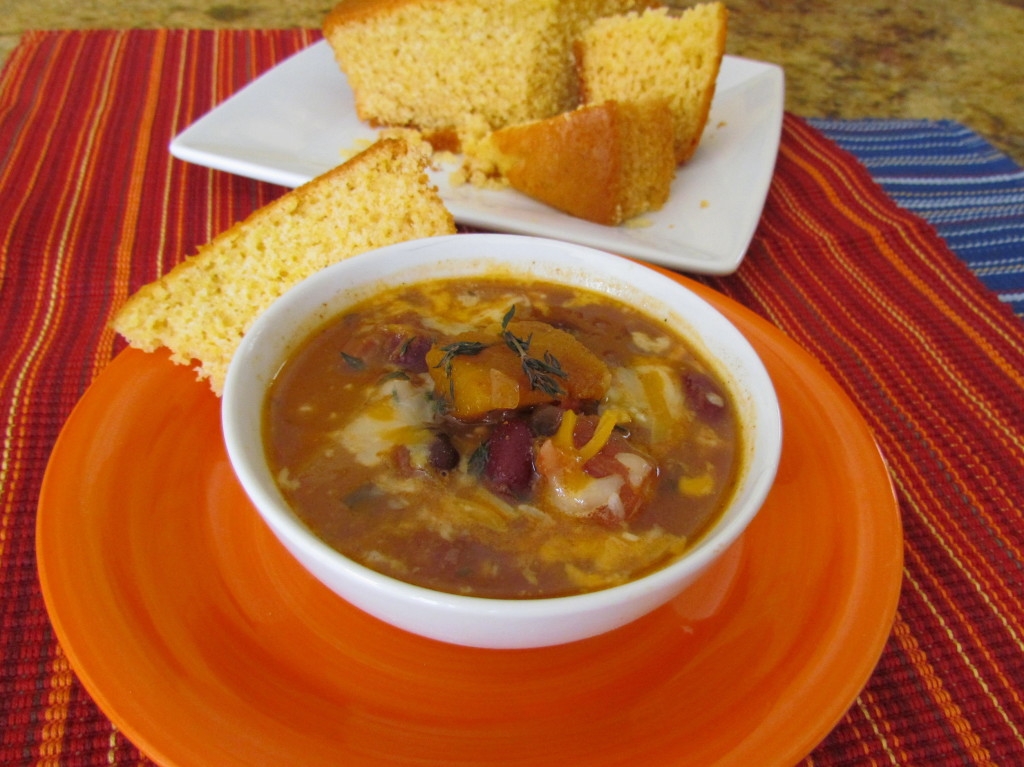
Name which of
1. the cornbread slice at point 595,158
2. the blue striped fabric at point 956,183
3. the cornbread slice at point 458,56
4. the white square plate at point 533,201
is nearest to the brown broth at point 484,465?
the white square plate at point 533,201

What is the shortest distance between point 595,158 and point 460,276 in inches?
53.6

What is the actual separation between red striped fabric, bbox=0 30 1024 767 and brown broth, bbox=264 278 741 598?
2.18 feet

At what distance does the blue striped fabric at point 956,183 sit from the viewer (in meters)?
3.54

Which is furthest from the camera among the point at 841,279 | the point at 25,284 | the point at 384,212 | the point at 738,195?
the point at 738,195

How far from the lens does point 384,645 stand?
1716 mm

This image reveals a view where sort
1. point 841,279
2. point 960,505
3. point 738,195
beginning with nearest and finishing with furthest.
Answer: point 960,505, point 841,279, point 738,195

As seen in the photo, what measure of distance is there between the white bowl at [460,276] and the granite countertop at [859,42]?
330 centimetres

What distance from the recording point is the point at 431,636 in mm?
1611

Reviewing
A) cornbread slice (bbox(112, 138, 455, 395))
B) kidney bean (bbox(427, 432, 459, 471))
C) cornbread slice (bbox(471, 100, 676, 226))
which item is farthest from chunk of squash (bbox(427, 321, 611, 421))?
cornbread slice (bbox(471, 100, 676, 226))

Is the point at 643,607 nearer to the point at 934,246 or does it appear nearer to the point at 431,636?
the point at 431,636

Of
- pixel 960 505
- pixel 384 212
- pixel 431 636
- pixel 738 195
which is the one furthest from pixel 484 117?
pixel 431 636

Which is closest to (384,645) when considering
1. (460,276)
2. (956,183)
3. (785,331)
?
(460,276)

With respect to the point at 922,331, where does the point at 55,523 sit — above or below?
above

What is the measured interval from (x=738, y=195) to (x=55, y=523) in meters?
3.07
